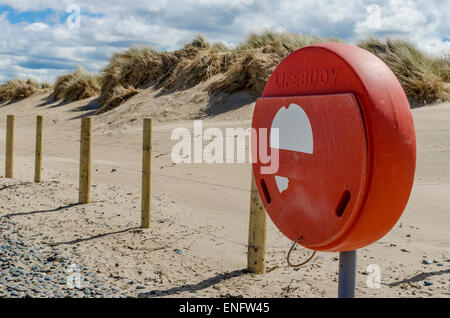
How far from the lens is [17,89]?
27.6 m

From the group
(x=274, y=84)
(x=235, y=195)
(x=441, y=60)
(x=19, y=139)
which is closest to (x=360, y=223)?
(x=274, y=84)

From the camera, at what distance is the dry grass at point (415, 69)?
37.5 ft

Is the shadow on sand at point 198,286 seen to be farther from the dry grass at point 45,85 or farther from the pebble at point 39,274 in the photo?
the dry grass at point 45,85

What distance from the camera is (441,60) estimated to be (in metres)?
13.0

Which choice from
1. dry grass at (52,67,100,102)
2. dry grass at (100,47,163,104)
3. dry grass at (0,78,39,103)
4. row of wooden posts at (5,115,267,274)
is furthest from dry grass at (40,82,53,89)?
row of wooden posts at (5,115,267,274)

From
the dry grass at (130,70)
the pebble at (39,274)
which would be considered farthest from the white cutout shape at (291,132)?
the dry grass at (130,70)

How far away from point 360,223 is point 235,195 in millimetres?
5512

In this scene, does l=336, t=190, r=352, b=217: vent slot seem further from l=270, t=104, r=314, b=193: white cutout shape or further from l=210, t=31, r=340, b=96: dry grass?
l=210, t=31, r=340, b=96: dry grass

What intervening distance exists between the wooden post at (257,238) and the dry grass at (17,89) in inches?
1000

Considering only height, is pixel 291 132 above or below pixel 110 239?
above

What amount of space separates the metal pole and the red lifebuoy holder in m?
0.16

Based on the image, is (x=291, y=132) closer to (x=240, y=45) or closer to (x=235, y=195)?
(x=235, y=195)

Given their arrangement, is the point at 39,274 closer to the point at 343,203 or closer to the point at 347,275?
the point at 347,275

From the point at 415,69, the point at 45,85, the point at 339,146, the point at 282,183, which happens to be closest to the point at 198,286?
the point at 282,183
